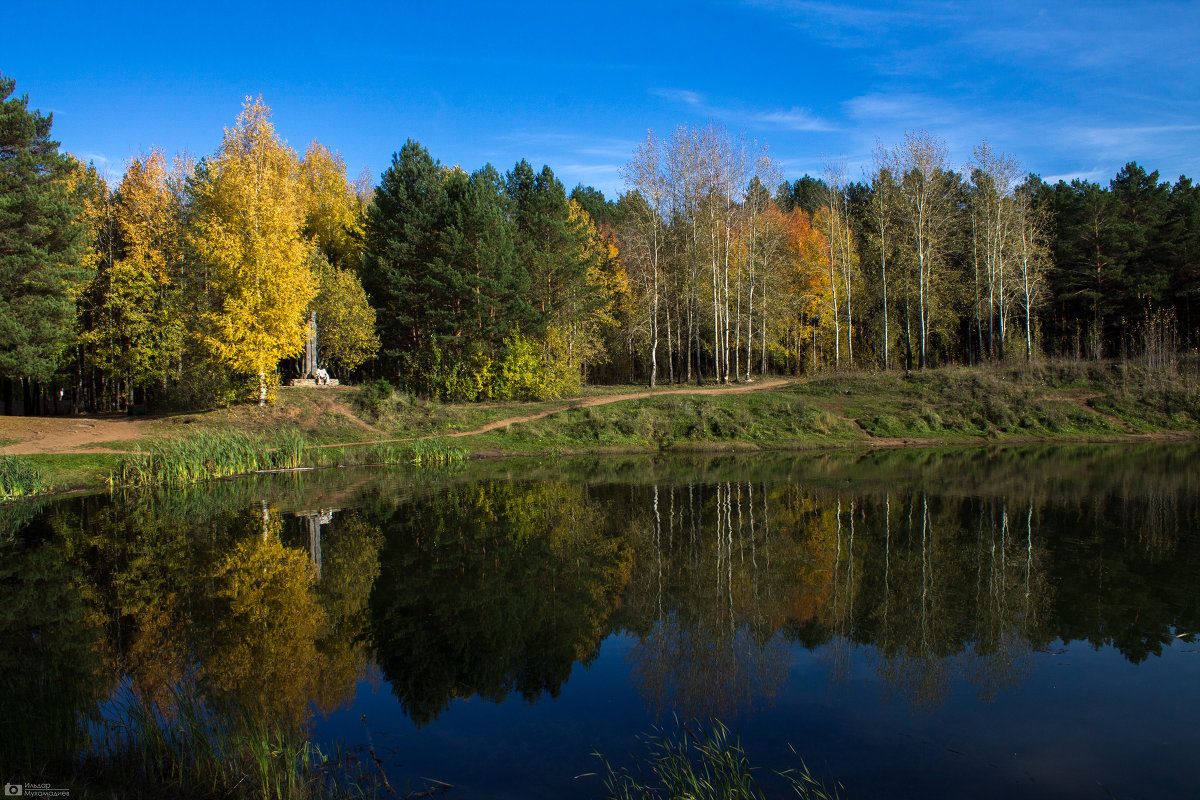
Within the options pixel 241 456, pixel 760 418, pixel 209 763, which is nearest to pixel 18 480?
pixel 241 456

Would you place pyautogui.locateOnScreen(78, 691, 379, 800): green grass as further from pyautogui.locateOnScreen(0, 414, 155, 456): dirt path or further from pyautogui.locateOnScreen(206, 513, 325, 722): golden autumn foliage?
pyautogui.locateOnScreen(0, 414, 155, 456): dirt path

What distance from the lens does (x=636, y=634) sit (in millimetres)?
9273

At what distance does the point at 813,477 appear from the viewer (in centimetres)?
2231

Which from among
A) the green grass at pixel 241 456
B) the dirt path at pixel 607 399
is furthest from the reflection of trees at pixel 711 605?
the dirt path at pixel 607 399

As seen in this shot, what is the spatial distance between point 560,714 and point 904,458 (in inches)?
889

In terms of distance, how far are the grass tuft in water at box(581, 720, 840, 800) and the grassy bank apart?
21490 millimetres

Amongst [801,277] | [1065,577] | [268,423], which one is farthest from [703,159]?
[1065,577]

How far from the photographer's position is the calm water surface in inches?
249

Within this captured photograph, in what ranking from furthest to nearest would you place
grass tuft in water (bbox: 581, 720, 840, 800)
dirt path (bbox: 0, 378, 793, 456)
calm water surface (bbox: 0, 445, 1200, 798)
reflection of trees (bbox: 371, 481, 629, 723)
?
dirt path (bbox: 0, 378, 793, 456), reflection of trees (bbox: 371, 481, 629, 723), calm water surface (bbox: 0, 445, 1200, 798), grass tuft in water (bbox: 581, 720, 840, 800)

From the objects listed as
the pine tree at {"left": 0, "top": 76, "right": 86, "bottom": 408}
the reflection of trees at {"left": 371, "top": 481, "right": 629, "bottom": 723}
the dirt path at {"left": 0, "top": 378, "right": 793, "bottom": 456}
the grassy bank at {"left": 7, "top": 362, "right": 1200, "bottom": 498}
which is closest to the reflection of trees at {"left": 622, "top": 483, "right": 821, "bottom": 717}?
the reflection of trees at {"left": 371, "top": 481, "right": 629, "bottom": 723}

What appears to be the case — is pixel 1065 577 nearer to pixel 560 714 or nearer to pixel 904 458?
pixel 560 714

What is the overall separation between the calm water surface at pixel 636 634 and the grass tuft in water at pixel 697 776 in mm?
201

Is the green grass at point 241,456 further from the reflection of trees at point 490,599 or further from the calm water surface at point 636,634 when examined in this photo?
the reflection of trees at point 490,599

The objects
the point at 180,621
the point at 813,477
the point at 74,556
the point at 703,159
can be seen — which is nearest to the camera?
the point at 180,621
